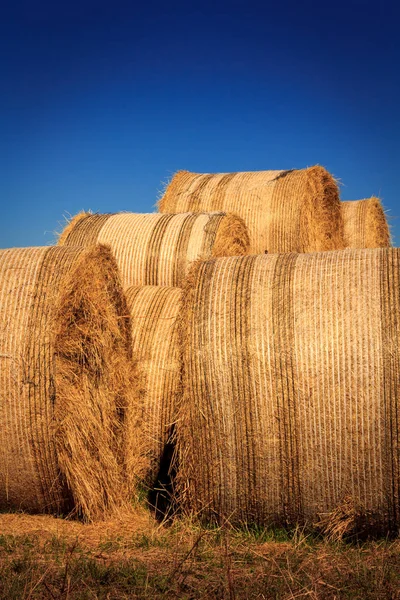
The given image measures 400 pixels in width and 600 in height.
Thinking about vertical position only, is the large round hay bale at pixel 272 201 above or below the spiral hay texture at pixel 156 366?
above

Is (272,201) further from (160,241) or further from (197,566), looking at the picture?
(197,566)

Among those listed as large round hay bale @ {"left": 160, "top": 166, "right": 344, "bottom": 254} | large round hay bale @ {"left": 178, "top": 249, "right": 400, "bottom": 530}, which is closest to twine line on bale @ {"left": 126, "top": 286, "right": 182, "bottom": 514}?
large round hay bale @ {"left": 178, "top": 249, "right": 400, "bottom": 530}

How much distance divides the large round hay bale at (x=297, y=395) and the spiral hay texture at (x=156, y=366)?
2.52 ft

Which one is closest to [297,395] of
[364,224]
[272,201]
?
[272,201]

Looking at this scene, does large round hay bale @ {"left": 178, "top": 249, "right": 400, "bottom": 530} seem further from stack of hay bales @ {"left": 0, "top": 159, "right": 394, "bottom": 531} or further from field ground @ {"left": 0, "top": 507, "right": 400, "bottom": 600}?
field ground @ {"left": 0, "top": 507, "right": 400, "bottom": 600}

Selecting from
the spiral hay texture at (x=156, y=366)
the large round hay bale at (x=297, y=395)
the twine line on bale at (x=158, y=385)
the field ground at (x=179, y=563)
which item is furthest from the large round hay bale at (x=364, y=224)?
Result: the field ground at (x=179, y=563)

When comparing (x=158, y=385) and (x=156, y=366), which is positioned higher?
(x=156, y=366)

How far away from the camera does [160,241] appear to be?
7.39 meters

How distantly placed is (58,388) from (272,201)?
488cm

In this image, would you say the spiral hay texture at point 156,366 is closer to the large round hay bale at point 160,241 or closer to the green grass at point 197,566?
the green grass at point 197,566

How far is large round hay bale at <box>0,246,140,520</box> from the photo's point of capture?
14.6 ft

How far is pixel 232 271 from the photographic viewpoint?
181 inches

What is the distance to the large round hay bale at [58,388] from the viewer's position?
176 inches

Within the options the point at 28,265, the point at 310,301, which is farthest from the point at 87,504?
the point at 310,301
